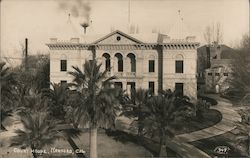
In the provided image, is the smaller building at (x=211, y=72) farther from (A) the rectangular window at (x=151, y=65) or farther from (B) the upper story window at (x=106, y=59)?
(B) the upper story window at (x=106, y=59)

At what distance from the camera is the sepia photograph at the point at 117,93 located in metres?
19.6

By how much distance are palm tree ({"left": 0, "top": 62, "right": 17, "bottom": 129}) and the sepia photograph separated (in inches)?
3.0

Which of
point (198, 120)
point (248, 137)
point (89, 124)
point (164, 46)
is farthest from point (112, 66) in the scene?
point (248, 137)

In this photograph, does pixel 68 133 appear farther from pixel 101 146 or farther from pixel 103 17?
pixel 103 17

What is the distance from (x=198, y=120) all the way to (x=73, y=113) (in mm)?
11580

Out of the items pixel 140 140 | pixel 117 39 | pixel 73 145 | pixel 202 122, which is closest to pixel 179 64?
pixel 117 39

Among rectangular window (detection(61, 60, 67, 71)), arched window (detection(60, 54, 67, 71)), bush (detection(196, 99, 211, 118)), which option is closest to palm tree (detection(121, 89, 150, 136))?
bush (detection(196, 99, 211, 118))

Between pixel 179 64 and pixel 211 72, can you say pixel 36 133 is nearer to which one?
pixel 179 64

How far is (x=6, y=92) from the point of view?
78.7ft

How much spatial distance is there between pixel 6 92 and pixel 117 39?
12497mm

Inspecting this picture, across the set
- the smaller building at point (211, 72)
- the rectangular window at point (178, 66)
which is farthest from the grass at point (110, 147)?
the smaller building at point (211, 72)

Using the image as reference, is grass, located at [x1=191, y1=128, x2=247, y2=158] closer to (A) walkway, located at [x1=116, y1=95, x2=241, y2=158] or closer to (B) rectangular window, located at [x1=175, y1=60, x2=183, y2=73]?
(A) walkway, located at [x1=116, y1=95, x2=241, y2=158]

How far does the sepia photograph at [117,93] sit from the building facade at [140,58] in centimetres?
10

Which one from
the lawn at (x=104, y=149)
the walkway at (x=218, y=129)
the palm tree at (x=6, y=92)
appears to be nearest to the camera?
the lawn at (x=104, y=149)
